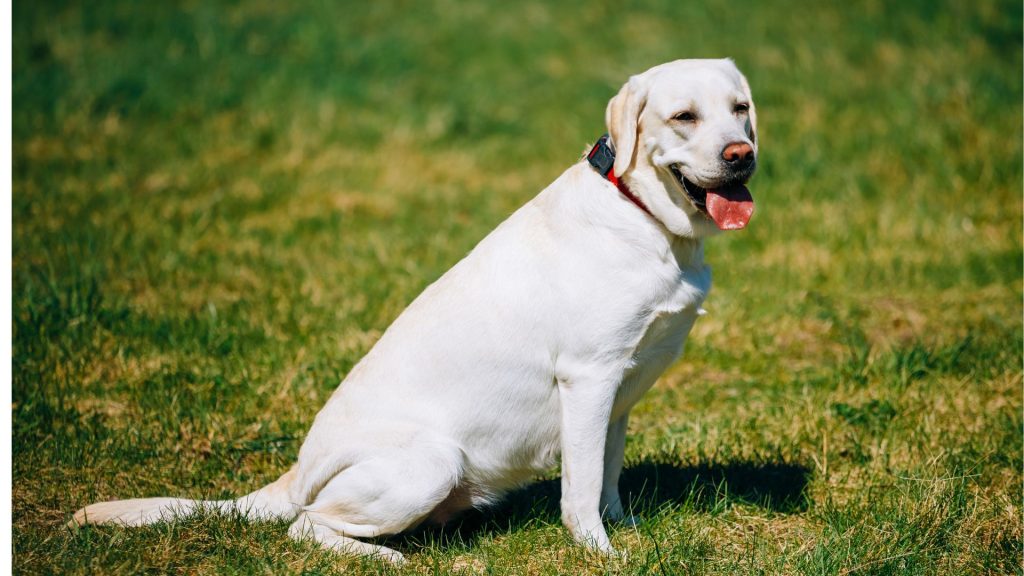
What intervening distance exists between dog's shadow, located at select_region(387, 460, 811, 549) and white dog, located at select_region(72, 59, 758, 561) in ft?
0.92

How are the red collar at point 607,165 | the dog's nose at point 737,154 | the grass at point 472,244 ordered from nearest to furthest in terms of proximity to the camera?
the dog's nose at point 737,154, the red collar at point 607,165, the grass at point 472,244

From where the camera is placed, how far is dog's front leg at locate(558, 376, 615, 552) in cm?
336

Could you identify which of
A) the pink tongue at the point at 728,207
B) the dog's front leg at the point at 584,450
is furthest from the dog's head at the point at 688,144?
the dog's front leg at the point at 584,450

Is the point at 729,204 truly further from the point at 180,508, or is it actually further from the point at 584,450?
the point at 180,508

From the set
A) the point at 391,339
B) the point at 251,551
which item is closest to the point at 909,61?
the point at 391,339

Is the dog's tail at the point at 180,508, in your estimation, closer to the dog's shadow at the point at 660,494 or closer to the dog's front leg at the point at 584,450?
the dog's shadow at the point at 660,494

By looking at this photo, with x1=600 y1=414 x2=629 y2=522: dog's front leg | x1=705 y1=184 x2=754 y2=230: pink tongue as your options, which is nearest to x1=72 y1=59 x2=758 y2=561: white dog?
x1=705 y1=184 x2=754 y2=230: pink tongue

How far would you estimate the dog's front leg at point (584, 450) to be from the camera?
132 inches

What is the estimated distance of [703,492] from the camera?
3971 millimetres

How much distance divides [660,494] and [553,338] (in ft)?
3.24

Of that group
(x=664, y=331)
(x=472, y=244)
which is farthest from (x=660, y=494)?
(x=472, y=244)

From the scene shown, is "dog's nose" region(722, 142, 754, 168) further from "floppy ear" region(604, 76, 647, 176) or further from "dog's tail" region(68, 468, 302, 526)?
"dog's tail" region(68, 468, 302, 526)

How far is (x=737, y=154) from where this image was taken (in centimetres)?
316

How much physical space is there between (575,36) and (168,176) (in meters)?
4.72
